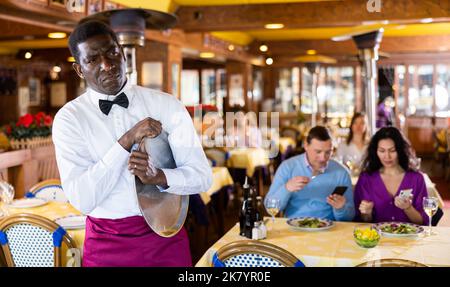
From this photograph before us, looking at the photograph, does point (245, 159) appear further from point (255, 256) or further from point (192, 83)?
point (192, 83)

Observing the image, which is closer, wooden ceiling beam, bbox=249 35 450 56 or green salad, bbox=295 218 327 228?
green salad, bbox=295 218 327 228

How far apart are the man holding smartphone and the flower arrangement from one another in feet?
9.23

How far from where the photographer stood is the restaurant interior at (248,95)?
2834mm

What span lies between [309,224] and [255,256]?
921 millimetres

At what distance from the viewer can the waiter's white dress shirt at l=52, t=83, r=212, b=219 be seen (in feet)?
5.19

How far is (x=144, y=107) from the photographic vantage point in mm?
1782

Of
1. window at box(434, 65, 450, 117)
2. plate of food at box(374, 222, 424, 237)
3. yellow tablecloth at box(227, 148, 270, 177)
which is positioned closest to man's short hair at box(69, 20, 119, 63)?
plate of food at box(374, 222, 424, 237)

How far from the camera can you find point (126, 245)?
1.81 metres

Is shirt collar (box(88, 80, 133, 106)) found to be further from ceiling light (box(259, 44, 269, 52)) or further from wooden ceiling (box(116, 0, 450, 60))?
ceiling light (box(259, 44, 269, 52))

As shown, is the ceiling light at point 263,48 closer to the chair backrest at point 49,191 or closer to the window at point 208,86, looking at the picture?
the window at point 208,86

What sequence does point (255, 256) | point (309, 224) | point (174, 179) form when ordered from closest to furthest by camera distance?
point (174, 179), point (255, 256), point (309, 224)

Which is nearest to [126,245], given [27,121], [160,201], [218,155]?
[160,201]

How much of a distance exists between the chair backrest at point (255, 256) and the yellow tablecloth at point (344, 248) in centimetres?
42
